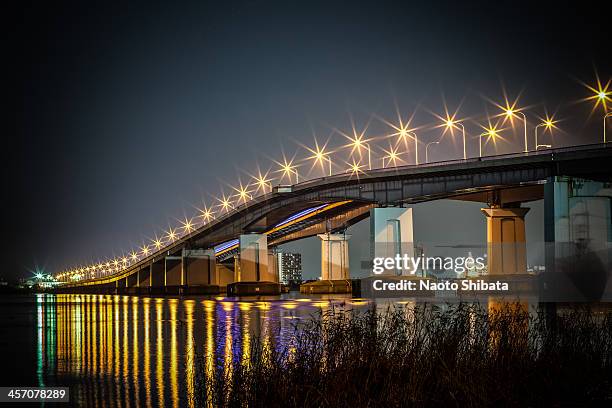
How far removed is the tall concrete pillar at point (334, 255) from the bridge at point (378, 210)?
18 centimetres

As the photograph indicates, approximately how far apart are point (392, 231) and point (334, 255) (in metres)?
40.5

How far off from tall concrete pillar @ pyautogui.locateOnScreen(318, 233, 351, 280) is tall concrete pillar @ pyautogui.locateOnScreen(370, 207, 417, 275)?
3930 centimetres

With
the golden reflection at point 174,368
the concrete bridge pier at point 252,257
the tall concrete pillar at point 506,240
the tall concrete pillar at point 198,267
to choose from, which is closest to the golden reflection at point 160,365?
the golden reflection at point 174,368

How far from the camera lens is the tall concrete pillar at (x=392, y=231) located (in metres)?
99.7

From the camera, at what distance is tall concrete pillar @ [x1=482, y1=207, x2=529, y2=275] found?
102250 millimetres

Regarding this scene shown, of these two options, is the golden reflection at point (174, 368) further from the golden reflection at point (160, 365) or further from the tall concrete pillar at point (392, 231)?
the tall concrete pillar at point (392, 231)

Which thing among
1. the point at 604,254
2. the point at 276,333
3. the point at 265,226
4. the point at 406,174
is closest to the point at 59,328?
the point at 276,333

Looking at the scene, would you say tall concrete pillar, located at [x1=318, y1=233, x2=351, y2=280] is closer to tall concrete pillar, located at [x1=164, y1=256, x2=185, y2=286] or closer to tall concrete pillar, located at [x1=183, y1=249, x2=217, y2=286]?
tall concrete pillar, located at [x1=183, y1=249, x2=217, y2=286]

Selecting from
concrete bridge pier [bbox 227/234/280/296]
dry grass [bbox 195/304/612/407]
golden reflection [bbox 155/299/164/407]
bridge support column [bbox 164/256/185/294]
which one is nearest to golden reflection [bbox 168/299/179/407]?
golden reflection [bbox 155/299/164/407]

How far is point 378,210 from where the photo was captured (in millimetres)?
100312

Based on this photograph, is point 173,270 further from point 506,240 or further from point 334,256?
point 506,240

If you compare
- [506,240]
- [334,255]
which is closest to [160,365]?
[506,240]

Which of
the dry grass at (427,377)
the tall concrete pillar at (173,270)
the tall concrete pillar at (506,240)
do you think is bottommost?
the tall concrete pillar at (173,270)

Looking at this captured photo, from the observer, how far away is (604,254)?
73188 millimetres
